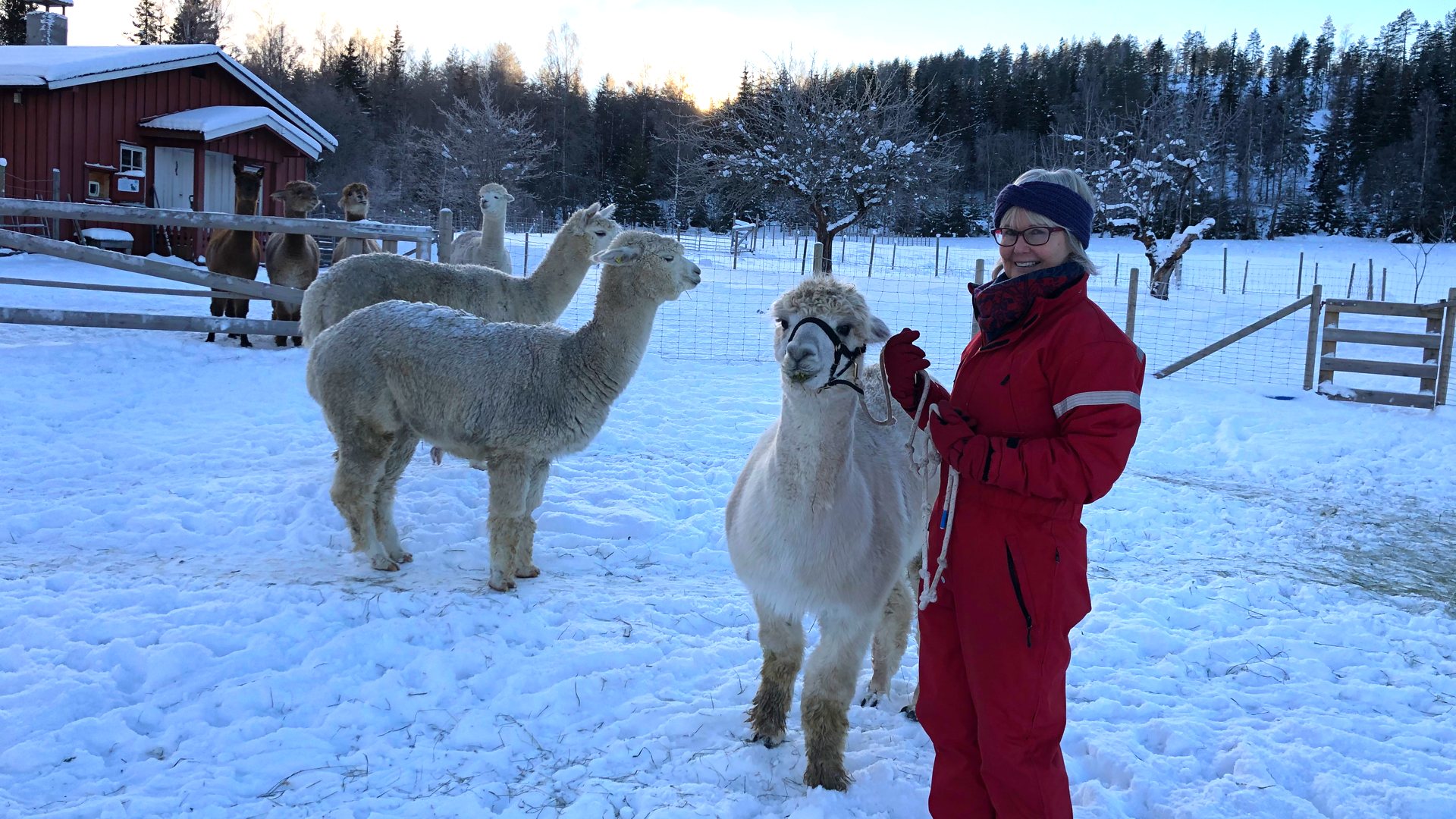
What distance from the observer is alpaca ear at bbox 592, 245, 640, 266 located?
4711 millimetres

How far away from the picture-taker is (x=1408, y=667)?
395cm

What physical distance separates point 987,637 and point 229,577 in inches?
140

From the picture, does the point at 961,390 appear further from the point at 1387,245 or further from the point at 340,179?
the point at 1387,245

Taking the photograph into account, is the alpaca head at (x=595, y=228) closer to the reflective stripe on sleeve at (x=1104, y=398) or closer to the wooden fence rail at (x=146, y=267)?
the wooden fence rail at (x=146, y=267)

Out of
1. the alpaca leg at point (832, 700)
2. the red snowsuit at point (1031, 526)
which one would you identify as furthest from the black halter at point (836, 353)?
the alpaca leg at point (832, 700)

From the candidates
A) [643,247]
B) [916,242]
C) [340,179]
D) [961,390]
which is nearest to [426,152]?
[340,179]

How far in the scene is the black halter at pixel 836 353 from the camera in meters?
2.69

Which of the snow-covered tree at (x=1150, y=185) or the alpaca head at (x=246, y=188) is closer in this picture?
the alpaca head at (x=246, y=188)

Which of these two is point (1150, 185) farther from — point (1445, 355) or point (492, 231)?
point (492, 231)

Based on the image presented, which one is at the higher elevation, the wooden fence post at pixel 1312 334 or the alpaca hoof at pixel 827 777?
the wooden fence post at pixel 1312 334

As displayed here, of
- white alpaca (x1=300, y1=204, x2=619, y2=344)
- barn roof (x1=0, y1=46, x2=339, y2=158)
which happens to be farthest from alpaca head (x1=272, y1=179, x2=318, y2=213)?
barn roof (x1=0, y1=46, x2=339, y2=158)

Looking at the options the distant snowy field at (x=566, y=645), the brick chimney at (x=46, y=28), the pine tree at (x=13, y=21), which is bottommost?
the distant snowy field at (x=566, y=645)

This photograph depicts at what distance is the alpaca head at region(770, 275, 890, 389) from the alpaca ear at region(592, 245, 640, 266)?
2.07m

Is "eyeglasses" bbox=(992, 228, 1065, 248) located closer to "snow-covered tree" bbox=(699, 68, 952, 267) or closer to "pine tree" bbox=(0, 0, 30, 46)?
"snow-covered tree" bbox=(699, 68, 952, 267)
